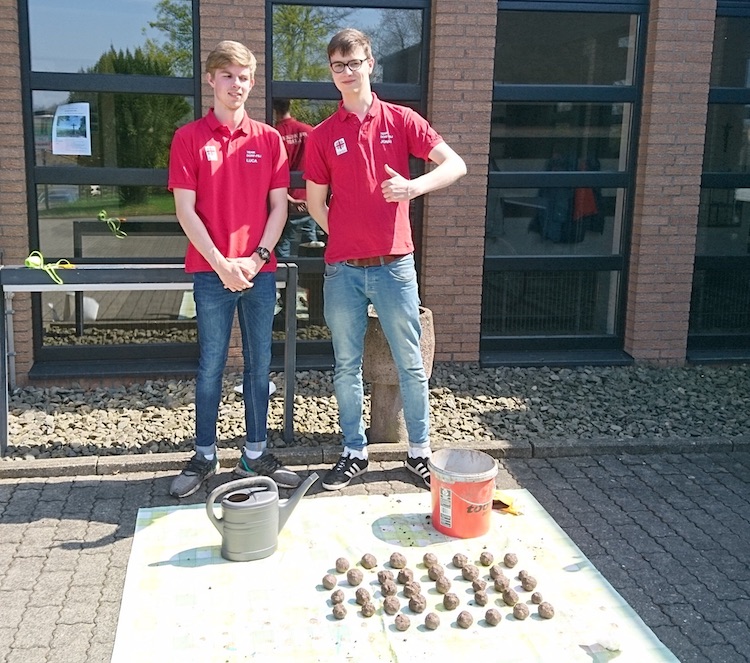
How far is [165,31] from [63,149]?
1.15 m

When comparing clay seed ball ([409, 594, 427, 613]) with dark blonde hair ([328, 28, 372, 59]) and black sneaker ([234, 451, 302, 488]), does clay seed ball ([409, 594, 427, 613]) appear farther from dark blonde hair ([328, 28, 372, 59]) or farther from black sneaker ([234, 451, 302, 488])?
dark blonde hair ([328, 28, 372, 59])

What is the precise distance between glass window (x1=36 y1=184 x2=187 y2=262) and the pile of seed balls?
375 cm

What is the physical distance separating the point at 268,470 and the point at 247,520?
3.58 ft

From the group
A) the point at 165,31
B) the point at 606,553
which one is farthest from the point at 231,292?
the point at 165,31

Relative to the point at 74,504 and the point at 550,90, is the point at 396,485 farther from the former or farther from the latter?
the point at 550,90

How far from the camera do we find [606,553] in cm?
439

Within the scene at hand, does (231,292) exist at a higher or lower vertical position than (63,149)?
lower

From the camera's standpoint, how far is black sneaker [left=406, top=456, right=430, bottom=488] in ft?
16.8

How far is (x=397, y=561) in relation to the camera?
4.06 m

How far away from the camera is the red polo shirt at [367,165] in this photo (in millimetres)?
4770

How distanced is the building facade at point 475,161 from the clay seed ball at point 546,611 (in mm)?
3794

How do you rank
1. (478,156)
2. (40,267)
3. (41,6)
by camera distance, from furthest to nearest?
1. (478,156)
2. (41,6)
3. (40,267)

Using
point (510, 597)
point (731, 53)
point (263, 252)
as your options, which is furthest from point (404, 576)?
point (731, 53)

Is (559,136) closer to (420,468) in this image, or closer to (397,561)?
(420,468)
